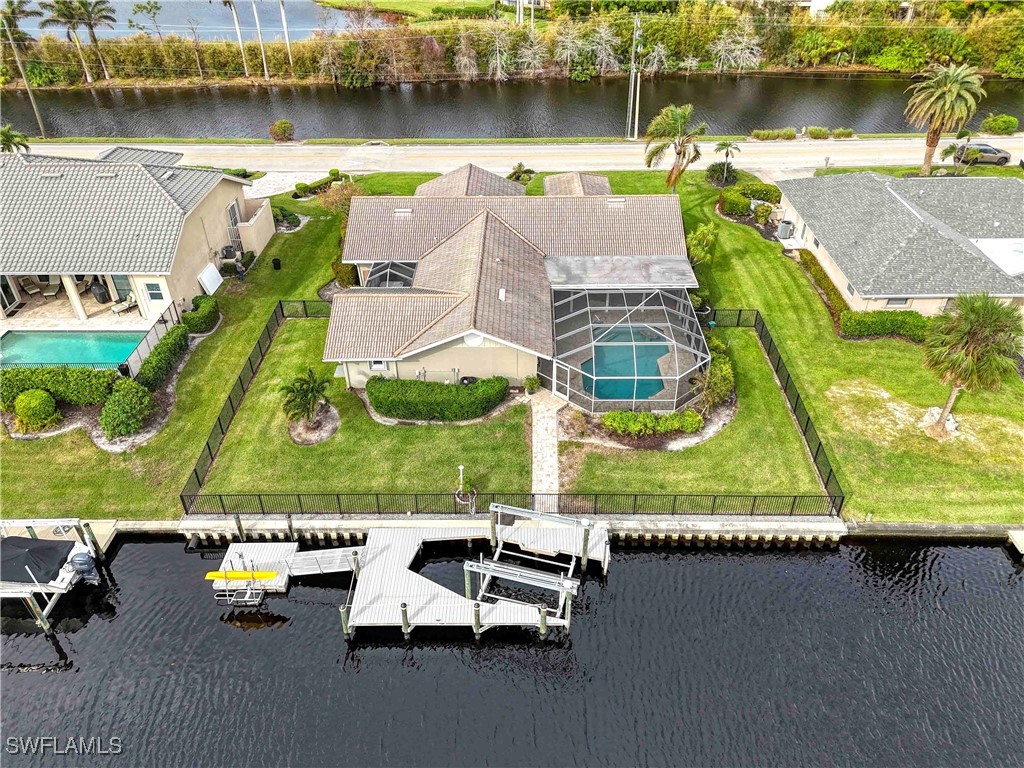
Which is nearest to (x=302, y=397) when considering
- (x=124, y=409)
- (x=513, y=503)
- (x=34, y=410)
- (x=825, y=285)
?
(x=124, y=409)

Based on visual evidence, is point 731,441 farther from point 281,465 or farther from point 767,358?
point 281,465

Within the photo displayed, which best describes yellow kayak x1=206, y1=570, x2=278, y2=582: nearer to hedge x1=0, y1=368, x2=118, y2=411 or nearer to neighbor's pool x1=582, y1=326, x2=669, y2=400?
hedge x1=0, y1=368, x2=118, y2=411

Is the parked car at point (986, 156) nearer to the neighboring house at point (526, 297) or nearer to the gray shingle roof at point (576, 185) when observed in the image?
the gray shingle roof at point (576, 185)

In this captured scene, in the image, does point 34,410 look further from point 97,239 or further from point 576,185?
point 576,185

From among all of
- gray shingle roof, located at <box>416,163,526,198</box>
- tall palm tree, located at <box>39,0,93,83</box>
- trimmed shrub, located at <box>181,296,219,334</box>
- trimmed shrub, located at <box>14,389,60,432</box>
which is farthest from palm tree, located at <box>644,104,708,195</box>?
tall palm tree, located at <box>39,0,93,83</box>

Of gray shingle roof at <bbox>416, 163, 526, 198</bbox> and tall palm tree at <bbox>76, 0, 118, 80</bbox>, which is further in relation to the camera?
tall palm tree at <bbox>76, 0, 118, 80</bbox>
